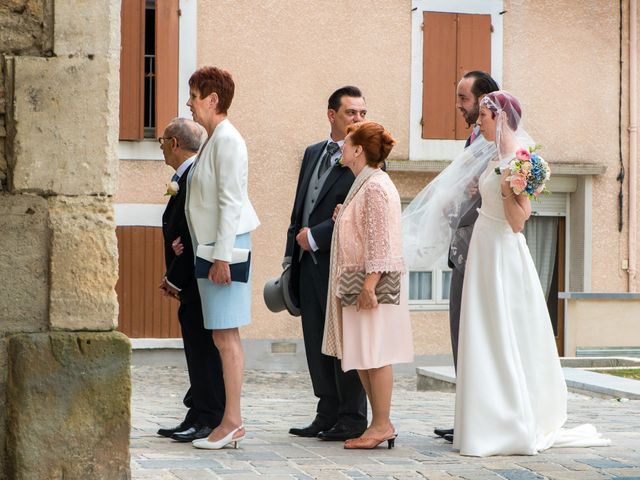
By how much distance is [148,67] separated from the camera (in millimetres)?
18344

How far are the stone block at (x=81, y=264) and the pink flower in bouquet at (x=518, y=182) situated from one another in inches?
91.8

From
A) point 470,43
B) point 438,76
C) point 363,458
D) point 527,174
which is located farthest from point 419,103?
point 363,458

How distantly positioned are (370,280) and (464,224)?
930mm

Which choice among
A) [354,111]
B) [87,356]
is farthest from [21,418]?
[354,111]

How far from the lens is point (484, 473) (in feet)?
19.5

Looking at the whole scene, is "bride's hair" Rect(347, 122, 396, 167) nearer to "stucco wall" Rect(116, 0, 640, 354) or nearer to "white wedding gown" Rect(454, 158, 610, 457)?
"white wedding gown" Rect(454, 158, 610, 457)

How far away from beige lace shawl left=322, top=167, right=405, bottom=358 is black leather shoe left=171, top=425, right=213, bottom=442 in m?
0.75

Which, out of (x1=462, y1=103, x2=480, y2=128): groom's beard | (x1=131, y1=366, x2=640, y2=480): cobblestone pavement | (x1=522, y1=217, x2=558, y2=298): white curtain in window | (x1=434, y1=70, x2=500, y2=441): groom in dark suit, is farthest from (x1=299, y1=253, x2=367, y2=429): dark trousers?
(x1=522, y1=217, x2=558, y2=298): white curtain in window

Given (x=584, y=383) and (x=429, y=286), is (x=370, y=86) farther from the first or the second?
(x=584, y=383)

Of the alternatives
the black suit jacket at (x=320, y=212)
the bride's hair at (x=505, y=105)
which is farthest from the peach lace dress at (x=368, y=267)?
the bride's hair at (x=505, y=105)

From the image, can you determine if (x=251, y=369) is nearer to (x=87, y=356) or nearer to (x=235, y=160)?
(x=235, y=160)

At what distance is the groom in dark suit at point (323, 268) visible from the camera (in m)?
7.13

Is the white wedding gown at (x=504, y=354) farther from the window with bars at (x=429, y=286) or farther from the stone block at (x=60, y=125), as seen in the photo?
the window with bars at (x=429, y=286)

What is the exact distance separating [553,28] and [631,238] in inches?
133
